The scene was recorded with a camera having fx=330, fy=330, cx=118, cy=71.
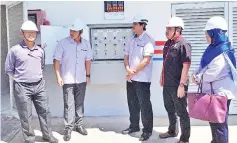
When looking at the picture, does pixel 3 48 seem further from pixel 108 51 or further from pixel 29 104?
pixel 29 104

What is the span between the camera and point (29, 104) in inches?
181

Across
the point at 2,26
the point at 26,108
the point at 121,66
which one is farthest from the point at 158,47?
the point at 2,26

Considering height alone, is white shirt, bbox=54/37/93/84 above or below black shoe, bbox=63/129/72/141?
above

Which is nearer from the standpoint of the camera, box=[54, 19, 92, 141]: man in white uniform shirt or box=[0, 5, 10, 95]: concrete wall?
box=[54, 19, 92, 141]: man in white uniform shirt

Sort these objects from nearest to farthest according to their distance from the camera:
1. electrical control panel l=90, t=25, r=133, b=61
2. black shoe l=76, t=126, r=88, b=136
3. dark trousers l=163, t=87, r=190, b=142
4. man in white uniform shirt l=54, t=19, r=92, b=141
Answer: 1. dark trousers l=163, t=87, r=190, b=142
2. man in white uniform shirt l=54, t=19, r=92, b=141
3. black shoe l=76, t=126, r=88, b=136
4. electrical control panel l=90, t=25, r=133, b=61

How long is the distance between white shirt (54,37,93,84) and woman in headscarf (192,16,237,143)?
6.42ft

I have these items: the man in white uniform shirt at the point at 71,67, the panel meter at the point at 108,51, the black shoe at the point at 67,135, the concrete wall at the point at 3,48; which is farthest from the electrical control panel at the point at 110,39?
the concrete wall at the point at 3,48

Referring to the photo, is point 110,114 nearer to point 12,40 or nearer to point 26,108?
point 26,108

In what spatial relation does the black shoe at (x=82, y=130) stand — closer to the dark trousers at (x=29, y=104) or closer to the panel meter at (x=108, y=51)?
the dark trousers at (x=29, y=104)

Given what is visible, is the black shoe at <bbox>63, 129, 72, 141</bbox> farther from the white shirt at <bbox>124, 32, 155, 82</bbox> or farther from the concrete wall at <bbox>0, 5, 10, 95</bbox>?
the concrete wall at <bbox>0, 5, 10, 95</bbox>

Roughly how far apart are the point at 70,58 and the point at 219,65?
223cm

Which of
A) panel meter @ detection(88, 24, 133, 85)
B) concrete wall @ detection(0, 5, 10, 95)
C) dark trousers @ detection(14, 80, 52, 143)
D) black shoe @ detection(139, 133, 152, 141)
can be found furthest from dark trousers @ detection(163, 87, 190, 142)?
concrete wall @ detection(0, 5, 10, 95)

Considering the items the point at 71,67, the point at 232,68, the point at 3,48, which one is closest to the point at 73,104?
the point at 71,67

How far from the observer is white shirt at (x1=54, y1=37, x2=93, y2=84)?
16.2 feet
